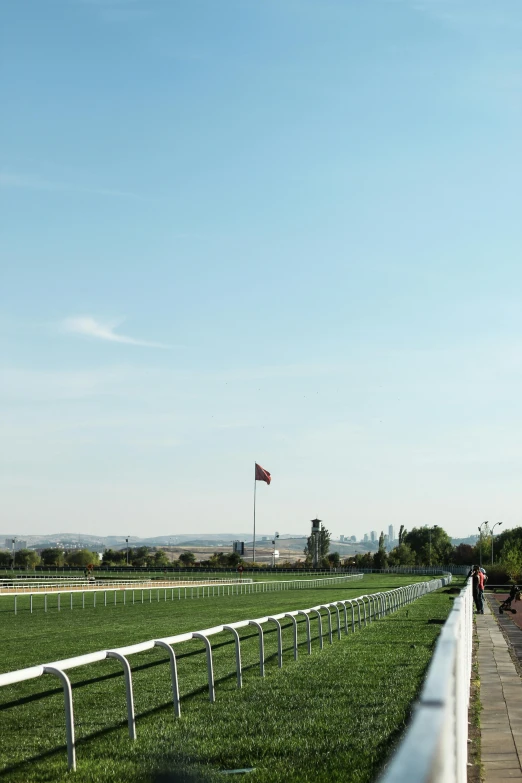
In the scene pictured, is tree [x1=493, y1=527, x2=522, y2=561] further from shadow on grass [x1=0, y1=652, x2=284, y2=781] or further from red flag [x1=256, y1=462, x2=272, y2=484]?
shadow on grass [x1=0, y1=652, x2=284, y2=781]

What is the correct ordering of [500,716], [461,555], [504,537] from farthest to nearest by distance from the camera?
[461,555] → [504,537] → [500,716]

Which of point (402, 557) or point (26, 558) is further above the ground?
point (402, 557)

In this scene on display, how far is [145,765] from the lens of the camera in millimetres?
7516

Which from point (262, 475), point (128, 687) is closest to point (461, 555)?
point (262, 475)

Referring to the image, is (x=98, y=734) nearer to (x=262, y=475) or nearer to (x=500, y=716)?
(x=500, y=716)

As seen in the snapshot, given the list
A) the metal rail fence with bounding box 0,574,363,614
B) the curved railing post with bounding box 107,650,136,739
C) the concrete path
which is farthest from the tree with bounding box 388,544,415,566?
the curved railing post with bounding box 107,650,136,739

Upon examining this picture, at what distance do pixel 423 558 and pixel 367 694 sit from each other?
17742 centimetres

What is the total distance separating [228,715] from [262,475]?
11352 cm

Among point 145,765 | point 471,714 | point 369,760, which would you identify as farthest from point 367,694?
point 145,765

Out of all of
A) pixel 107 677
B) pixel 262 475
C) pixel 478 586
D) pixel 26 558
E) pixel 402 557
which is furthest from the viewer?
pixel 26 558

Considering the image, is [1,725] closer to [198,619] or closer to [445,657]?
[445,657]

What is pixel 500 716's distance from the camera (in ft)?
35.7

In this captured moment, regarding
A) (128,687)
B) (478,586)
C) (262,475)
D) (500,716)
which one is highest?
(262,475)

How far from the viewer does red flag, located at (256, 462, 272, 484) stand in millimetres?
123312
